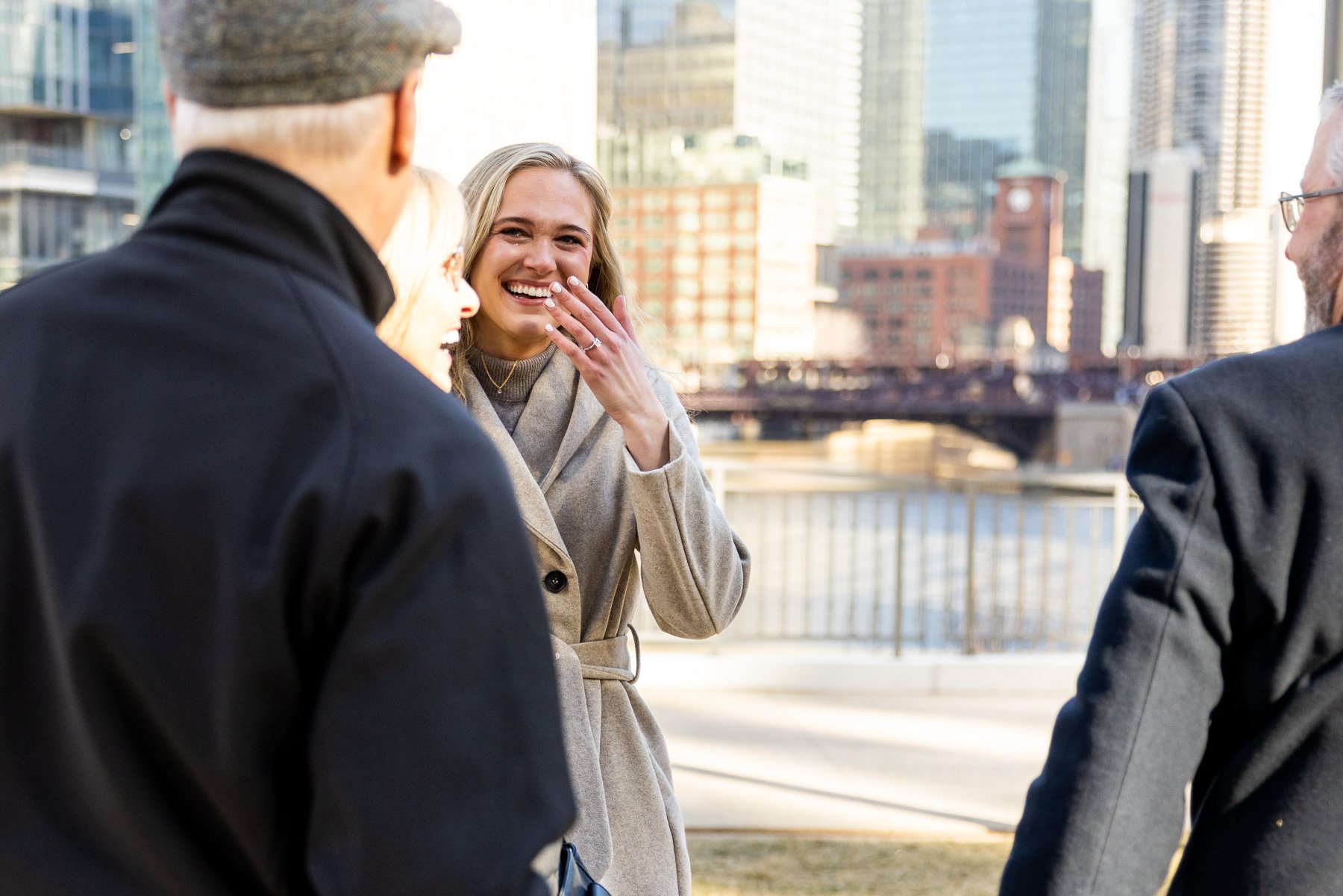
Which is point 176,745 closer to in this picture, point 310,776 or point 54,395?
point 310,776

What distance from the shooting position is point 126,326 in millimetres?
960

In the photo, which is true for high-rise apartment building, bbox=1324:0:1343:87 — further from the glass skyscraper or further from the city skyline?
the glass skyscraper

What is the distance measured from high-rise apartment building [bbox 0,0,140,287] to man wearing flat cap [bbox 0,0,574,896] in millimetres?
36328

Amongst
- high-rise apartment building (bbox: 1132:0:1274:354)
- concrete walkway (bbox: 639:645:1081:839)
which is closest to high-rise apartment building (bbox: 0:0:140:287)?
concrete walkway (bbox: 639:645:1081:839)

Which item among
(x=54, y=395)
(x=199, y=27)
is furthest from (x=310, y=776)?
(x=199, y=27)

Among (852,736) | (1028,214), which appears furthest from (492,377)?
(1028,214)

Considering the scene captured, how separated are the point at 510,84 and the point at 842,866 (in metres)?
3.16

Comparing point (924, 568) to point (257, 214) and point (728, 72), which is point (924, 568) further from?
point (728, 72)

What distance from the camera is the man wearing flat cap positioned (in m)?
0.91

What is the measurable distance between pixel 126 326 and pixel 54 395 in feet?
0.23

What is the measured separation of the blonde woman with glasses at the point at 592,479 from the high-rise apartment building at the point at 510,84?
217cm

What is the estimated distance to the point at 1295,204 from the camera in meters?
1.70

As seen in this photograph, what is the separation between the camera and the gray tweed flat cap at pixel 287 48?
968 millimetres

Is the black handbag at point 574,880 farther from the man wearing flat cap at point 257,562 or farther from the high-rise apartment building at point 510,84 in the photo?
the high-rise apartment building at point 510,84
